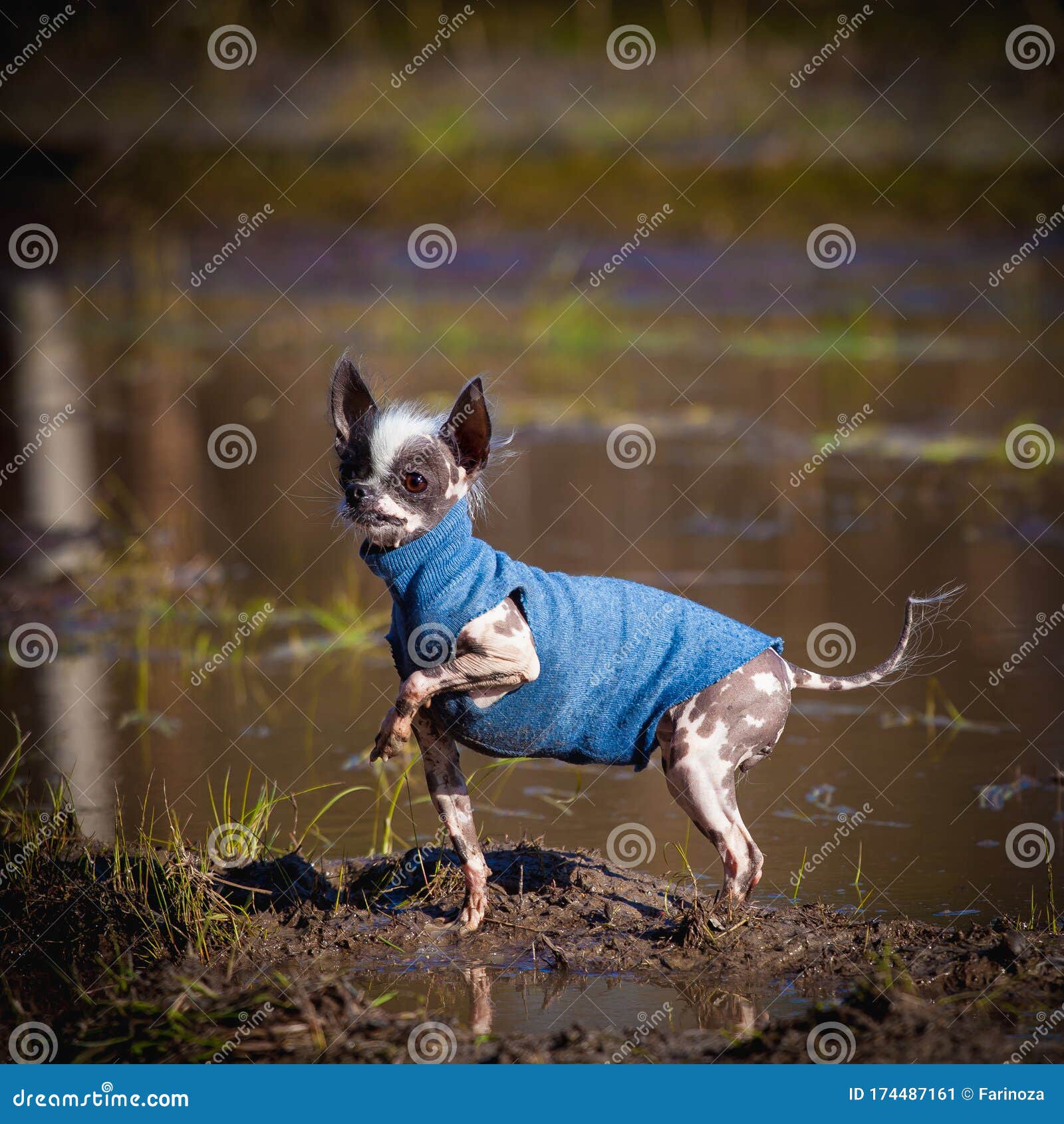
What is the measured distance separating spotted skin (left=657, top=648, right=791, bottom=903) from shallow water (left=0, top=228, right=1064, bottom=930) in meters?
0.52

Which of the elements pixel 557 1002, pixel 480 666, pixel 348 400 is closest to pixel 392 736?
pixel 480 666

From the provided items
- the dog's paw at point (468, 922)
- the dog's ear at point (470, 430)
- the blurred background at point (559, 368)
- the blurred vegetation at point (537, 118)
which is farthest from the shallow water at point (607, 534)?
the blurred vegetation at point (537, 118)

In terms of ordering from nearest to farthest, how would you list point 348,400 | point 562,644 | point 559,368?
point 562,644 → point 348,400 → point 559,368

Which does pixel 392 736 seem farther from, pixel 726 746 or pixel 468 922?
pixel 726 746

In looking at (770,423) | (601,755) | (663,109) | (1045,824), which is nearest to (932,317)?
(770,423)

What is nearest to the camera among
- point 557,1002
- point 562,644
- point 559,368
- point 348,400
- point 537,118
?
point 557,1002

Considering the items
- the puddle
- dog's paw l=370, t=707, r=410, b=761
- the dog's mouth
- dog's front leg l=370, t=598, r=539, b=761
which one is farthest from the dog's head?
the puddle

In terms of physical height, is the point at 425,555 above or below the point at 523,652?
above

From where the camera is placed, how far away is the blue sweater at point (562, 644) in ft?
14.7

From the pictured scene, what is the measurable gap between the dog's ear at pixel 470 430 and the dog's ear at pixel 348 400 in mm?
250

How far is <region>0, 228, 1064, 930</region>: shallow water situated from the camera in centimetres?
592

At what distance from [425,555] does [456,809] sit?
83 cm

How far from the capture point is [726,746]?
457 cm

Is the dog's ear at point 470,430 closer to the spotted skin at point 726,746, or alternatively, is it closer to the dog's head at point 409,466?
the dog's head at point 409,466
